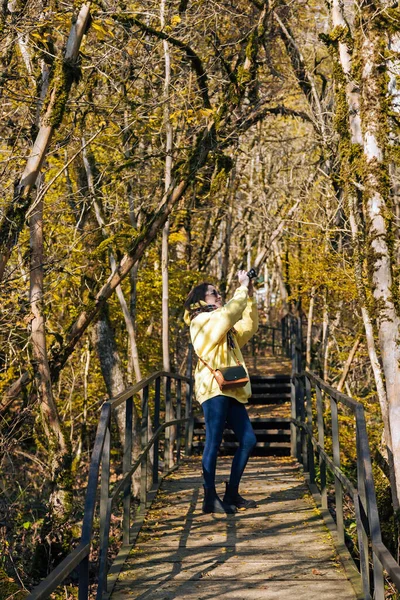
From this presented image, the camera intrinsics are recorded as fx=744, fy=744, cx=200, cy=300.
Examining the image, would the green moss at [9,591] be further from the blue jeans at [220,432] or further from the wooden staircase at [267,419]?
the wooden staircase at [267,419]

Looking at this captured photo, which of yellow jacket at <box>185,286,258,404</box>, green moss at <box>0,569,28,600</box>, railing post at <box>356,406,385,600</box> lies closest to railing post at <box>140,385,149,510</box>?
yellow jacket at <box>185,286,258,404</box>

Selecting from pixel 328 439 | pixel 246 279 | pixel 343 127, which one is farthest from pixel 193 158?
pixel 328 439

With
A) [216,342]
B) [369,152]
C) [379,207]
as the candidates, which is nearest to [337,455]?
[216,342]

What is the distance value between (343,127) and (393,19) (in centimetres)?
148

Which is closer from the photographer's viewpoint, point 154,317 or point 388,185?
point 388,185

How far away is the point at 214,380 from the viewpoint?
5730 millimetres

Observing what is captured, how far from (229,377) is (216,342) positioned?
0.94 ft

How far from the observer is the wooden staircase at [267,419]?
10.7 m

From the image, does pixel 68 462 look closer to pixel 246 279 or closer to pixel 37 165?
pixel 37 165

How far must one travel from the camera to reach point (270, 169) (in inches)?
814

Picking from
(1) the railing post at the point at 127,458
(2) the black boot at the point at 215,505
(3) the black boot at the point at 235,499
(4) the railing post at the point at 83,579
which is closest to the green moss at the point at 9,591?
(1) the railing post at the point at 127,458

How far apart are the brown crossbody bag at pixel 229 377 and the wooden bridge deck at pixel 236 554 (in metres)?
1.06

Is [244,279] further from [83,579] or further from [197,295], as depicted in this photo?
[83,579]

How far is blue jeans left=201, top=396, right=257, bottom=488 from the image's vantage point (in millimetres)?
5715
